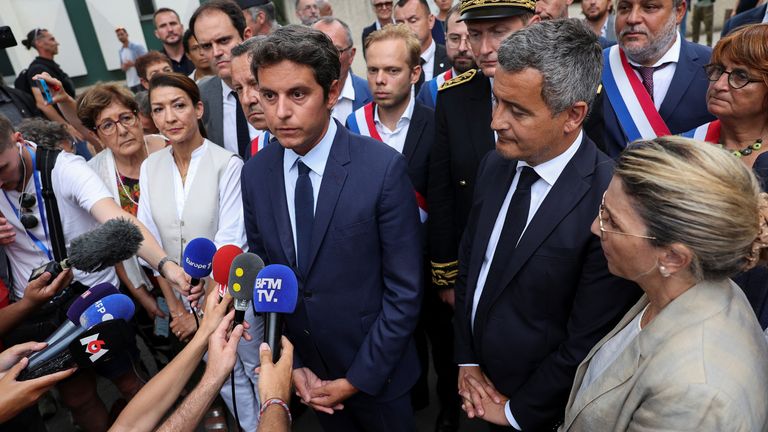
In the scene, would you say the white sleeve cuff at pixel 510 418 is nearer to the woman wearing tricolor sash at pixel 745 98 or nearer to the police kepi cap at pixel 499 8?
the woman wearing tricolor sash at pixel 745 98

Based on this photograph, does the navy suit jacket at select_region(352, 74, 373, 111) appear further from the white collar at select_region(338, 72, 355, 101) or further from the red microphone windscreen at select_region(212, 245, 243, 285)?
the red microphone windscreen at select_region(212, 245, 243, 285)

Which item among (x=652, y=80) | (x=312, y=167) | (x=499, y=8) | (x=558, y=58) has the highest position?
(x=499, y=8)

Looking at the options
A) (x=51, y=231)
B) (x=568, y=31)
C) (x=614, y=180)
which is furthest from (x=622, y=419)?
(x=51, y=231)

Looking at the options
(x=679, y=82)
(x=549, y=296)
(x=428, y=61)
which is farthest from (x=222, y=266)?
(x=428, y=61)

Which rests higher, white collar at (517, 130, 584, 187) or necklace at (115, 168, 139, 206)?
white collar at (517, 130, 584, 187)

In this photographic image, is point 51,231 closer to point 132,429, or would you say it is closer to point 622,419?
point 132,429

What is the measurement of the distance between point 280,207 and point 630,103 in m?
1.95

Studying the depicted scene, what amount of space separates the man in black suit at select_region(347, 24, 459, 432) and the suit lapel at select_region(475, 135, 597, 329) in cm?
120

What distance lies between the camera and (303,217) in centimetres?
203

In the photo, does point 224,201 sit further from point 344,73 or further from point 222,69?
point 344,73

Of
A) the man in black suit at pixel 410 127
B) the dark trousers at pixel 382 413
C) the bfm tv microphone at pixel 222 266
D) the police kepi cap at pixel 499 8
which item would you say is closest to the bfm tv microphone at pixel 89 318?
the bfm tv microphone at pixel 222 266

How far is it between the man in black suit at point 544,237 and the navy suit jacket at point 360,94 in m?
2.32

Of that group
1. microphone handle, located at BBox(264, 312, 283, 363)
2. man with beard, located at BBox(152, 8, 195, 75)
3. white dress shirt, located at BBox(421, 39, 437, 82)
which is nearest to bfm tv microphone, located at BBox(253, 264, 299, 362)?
microphone handle, located at BBox(264, 312, 283, 363)

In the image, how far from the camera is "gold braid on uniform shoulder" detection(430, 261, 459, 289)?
273cm
